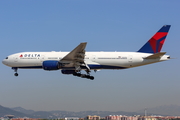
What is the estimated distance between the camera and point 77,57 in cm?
5219

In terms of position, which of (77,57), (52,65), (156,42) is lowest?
(52,65)

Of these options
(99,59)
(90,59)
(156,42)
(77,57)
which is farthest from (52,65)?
(156,42)

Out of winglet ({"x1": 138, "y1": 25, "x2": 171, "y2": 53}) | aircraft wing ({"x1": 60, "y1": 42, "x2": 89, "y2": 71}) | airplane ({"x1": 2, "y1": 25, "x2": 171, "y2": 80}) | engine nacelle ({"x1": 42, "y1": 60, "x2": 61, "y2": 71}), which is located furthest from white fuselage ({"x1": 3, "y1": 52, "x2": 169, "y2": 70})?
winglet ({"x1": 138, "y1": 25, "x2": 171, "y2": 53})

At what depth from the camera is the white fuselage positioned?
52594mm

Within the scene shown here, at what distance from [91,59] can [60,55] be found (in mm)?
6002

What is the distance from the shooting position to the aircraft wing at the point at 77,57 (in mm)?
Answer: 50062

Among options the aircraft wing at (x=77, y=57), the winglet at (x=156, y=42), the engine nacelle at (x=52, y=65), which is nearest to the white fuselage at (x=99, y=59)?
the aircraft wing at (x=77, y=57)

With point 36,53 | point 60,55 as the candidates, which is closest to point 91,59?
point 60,55

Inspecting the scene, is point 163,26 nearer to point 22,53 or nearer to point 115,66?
point 115,66

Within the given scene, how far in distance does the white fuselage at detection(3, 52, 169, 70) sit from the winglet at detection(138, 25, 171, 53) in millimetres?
1737

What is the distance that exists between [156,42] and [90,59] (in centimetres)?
1197

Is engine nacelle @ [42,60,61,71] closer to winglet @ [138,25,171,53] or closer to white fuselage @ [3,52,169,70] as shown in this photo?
white fuselage @ [3,52,169,70]

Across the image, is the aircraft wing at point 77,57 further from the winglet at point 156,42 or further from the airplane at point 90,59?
the winglet at point 156,42

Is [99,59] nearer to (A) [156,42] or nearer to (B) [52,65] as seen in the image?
(B) [52,65]
